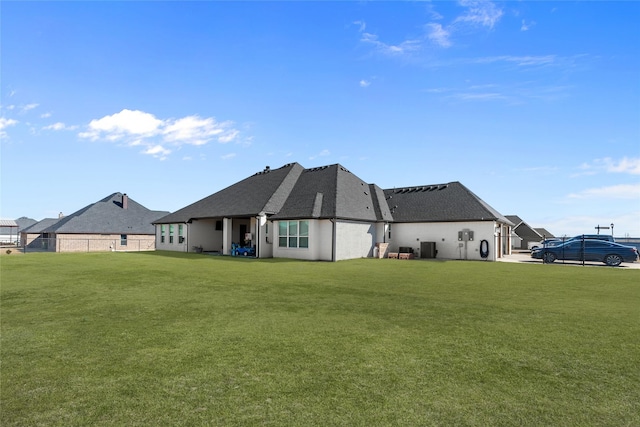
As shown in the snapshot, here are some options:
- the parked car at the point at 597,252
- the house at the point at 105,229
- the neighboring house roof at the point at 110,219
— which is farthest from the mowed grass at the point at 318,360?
the neighboring house roof at the point at 110,219

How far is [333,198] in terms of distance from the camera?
2536 centimetres

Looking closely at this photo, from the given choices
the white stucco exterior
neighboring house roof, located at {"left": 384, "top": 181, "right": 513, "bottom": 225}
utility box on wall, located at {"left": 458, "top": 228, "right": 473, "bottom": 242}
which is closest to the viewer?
the white stucco exterior

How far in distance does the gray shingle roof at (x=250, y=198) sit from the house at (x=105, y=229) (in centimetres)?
1467

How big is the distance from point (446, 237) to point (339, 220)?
8689 millimetres

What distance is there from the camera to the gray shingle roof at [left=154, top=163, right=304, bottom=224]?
27.2 metres

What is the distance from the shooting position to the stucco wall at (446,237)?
25.2 m

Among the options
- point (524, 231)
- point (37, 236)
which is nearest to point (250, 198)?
point (524, 231)

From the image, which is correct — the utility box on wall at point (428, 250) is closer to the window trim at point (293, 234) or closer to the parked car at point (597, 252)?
the parked car at point (597, 252)

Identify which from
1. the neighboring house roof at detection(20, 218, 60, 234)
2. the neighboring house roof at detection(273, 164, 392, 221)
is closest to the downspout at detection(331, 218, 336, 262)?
the neighboring house roof at detection(273, 164, 392, 221)

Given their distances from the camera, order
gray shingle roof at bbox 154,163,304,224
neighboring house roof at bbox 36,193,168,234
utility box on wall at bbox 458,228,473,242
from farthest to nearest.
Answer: neighboring house roof at bbox 36,193,168,234 < gray shingle roof at bbox 154,163,304,224 < utility box on wall at bbox 458,228,473,242

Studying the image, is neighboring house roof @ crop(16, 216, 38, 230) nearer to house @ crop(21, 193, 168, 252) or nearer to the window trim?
house @ crop(21, 193, 168, 252)

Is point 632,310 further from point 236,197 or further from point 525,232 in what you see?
point 525,232

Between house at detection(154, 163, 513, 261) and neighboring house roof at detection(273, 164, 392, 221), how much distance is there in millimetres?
80

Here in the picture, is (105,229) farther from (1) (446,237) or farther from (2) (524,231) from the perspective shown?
(2) (524,231)
